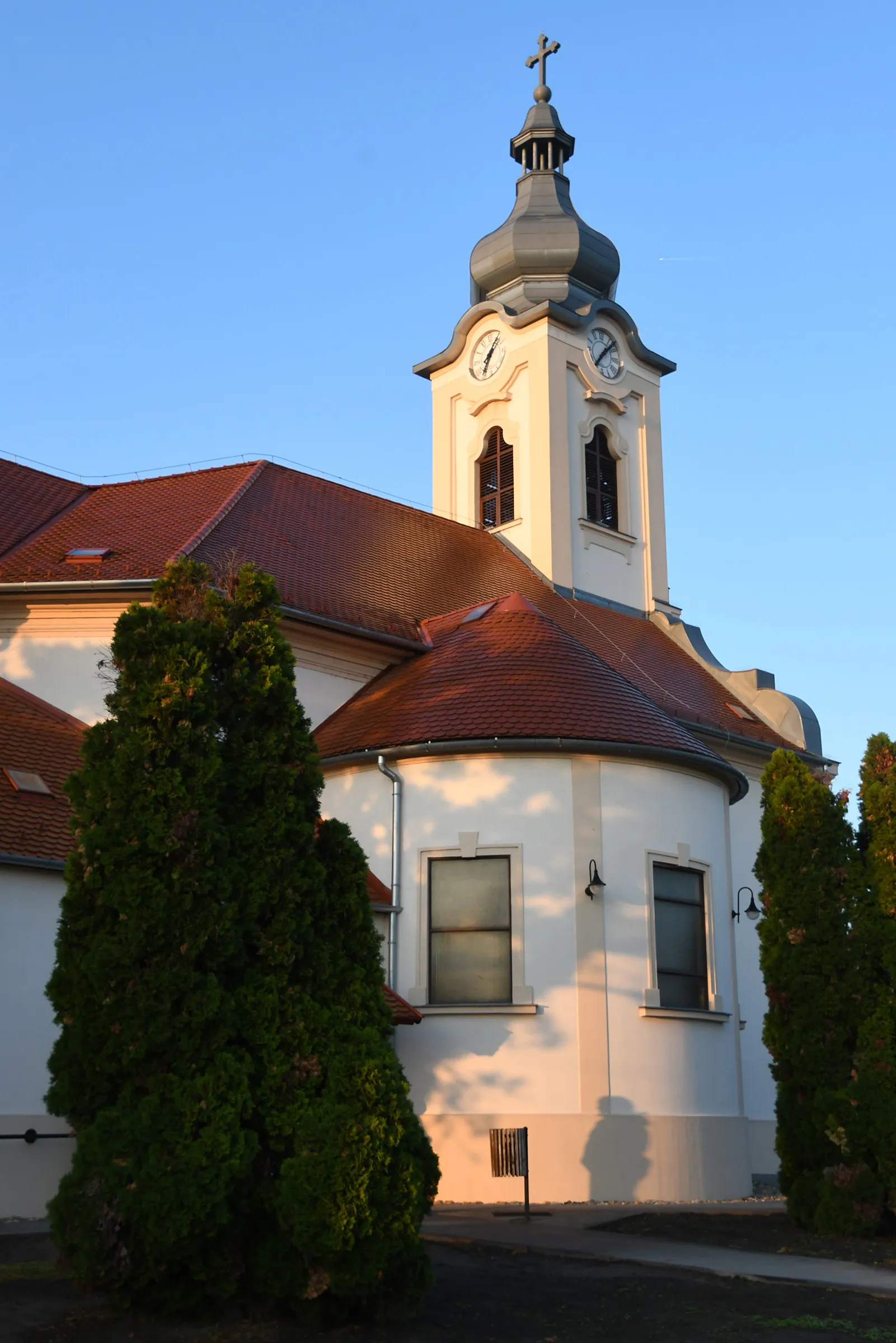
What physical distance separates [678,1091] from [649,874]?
266 centimetres

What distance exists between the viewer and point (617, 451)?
105 ft

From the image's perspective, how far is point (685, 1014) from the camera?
18.6 m

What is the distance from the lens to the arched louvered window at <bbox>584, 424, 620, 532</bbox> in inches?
1231

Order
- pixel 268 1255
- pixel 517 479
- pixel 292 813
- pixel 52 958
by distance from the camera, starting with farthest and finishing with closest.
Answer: pixel 517 479, pixel 52 958, pixel 292 813, pixel 268 1255

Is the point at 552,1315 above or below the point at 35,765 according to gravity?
below

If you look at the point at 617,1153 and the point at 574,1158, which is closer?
the point at 574,1158

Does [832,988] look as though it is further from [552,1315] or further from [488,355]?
[488,355]

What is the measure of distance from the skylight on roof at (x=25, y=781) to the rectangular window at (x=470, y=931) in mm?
4884

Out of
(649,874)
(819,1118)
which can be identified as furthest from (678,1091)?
(819,1118)

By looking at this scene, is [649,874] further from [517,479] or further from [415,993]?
[517,479]

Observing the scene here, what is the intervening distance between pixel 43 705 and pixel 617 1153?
9.44 m

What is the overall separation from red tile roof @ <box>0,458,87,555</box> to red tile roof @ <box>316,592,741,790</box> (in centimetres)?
600

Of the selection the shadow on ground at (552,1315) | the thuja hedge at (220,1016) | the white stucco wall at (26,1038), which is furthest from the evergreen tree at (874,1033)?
the white stucco wall at (26,1038)

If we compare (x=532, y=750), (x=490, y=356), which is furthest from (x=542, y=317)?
(x=532, y=750)
